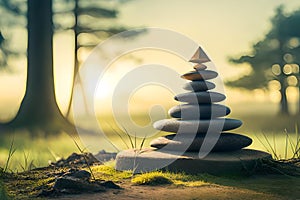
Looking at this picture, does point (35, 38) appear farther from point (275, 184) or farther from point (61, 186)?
point (275, 184)

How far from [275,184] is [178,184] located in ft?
5.08

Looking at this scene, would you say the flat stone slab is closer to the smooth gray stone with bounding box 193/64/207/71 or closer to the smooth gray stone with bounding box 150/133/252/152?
the smooth gray stone with bounding box 150/133/252/152

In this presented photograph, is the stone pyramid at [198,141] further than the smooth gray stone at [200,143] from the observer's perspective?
No

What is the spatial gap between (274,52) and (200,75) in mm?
10371

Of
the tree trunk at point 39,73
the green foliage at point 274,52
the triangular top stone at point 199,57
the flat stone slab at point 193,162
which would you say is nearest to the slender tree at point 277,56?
the green foliage at point 274,52

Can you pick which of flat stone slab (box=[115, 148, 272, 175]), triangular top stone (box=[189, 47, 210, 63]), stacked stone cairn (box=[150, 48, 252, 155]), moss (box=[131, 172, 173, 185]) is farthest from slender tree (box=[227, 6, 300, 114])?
moss (box=[131, 172, 173, 185])

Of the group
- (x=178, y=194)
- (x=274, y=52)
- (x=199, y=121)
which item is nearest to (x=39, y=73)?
(x=199, y=121)

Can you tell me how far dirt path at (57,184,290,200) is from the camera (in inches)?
207

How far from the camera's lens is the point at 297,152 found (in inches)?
354

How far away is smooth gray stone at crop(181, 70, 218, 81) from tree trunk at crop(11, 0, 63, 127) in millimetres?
5667

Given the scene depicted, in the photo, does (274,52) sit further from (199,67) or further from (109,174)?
(109,174)

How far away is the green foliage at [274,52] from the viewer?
16.8 m

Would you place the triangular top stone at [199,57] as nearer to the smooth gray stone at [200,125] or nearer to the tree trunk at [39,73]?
the smooth gray stone at [200,125]

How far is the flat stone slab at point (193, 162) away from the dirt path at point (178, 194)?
3.11ft
